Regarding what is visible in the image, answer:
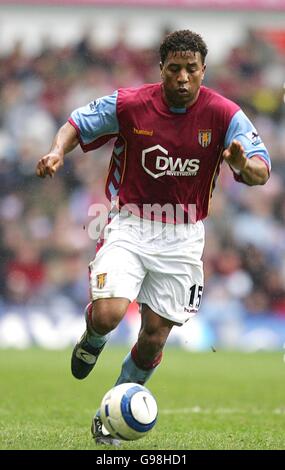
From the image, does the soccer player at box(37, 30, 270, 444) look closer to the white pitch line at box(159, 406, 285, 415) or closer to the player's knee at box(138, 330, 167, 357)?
the player's knee at box(138, 330, 167, 357)

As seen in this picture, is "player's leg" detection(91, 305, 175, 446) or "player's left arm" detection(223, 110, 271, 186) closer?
"player's left arm" detection(223, 110, 271, 186)

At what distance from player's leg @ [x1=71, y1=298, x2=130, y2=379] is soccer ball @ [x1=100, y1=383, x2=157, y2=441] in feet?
1.69

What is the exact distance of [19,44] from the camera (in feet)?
63.6

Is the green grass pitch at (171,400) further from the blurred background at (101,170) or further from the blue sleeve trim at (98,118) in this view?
the blue sleeve trim at (98,118)

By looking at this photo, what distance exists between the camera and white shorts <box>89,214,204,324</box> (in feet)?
21.4

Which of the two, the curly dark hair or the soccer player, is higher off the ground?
the curly dark hair

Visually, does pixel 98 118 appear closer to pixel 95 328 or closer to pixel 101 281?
pixel 101 281

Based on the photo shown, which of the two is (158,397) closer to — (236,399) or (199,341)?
(236,399)

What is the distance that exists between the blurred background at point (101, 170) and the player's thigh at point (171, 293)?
30.3 feet

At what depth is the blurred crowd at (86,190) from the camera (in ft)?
55.4

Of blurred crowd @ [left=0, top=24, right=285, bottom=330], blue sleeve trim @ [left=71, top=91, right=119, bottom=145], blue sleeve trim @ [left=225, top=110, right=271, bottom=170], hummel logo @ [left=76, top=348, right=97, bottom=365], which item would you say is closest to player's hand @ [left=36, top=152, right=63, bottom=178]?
blue sleeve trim @ [left=71, top=91, right=119, bottom=145]

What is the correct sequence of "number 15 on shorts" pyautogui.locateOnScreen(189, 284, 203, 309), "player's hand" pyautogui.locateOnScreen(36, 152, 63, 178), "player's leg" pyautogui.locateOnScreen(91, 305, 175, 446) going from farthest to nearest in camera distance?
"number 15 on shorts" pyautogui.locateOnScreen(189, 284, 203, 309) → "player's leg" pyautogui.locateOnScreen(91, 305, 175, 446) → "player's hand" pyautogui.locateOnScreen(36, 152, 63, 178)

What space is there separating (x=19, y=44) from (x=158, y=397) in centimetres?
1113
